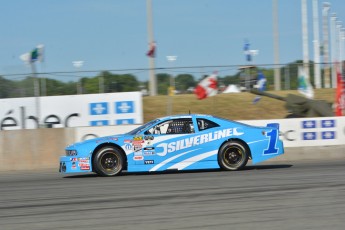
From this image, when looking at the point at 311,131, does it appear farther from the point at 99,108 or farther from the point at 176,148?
the point at 99,108

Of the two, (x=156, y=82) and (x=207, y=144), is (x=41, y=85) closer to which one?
(x=156, y=82)

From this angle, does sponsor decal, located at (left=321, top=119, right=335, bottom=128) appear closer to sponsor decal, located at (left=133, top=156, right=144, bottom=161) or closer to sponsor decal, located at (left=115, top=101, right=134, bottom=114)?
sponsor decal, located at (left=115, top=101, right=134, bottom=114)

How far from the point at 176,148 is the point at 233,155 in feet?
4.18

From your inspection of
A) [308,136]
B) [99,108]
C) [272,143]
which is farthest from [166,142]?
[99,108]

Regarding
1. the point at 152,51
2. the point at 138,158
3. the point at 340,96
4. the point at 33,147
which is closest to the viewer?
the point at 138,158

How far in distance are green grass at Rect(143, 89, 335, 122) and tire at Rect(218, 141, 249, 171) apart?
7.29 m

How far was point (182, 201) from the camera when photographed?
8.46 meters

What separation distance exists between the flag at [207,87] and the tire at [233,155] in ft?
24.4

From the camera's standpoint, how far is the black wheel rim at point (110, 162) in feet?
41.0

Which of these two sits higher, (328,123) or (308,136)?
(328,123)

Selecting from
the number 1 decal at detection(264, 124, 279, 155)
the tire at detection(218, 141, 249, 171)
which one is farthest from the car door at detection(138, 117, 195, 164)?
the number 1 decal at detection(264, 124, 279, 155)

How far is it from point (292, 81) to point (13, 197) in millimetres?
14549

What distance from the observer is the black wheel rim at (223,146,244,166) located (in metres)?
12.8

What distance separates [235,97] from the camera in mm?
21188
